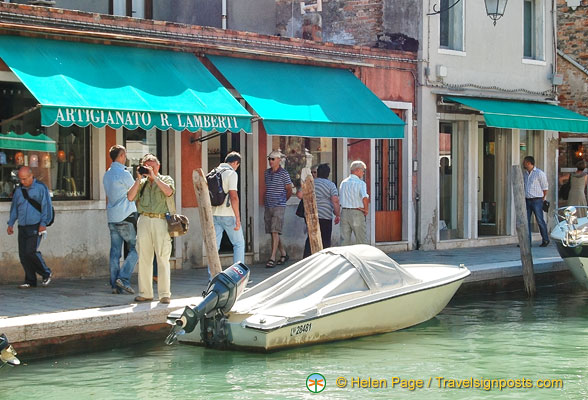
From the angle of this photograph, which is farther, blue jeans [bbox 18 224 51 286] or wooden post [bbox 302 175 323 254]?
wooden post [bbox 302 175 323 254]

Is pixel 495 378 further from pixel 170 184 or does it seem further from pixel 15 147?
pixel 15 147

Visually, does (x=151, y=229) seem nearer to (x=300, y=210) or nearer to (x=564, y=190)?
(x=300, y=210)

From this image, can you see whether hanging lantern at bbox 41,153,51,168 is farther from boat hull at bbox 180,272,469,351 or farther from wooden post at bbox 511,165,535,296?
wooden post at bbox 511,165,535,296

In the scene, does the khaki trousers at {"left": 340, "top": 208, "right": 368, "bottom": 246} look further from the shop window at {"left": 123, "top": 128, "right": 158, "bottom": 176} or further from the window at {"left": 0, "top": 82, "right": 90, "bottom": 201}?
the window at {"left": 0, "top": 82, "right": 90, "bottom": 201}

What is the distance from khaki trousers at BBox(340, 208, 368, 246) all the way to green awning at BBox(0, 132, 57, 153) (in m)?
4.20

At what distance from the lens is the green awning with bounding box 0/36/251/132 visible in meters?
12.9

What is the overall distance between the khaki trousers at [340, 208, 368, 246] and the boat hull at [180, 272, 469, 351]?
7.05 feet

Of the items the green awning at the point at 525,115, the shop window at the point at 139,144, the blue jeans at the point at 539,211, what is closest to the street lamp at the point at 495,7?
the green awning at the point at 525,115

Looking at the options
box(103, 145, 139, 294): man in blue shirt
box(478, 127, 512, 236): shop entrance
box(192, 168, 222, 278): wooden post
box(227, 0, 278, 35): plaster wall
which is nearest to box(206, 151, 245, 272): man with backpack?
box(192, 168, 222, 278): wooden post

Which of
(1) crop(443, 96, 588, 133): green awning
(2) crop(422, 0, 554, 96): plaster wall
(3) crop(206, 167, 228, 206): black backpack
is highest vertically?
(2) crop(422, 0, 554, 96): plaster wall

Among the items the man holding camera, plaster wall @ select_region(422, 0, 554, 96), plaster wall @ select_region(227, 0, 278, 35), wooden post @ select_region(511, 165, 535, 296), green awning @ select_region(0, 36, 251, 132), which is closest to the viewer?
the man holding camera

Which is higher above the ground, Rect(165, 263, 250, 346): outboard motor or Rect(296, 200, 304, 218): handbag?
Rect(296, 200, 304, 218): handbag

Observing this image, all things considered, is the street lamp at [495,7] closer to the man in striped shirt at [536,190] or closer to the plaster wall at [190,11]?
the man in striped shirt at [536,190]

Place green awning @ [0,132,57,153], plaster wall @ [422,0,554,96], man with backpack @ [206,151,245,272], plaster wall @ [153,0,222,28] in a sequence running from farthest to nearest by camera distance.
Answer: plaster wall @ [422,0,554,96] → plaster wall @ [153,0,222,28] → green awning @ [0,132,57,153] → man with backpack @ [206,151,245,272]
